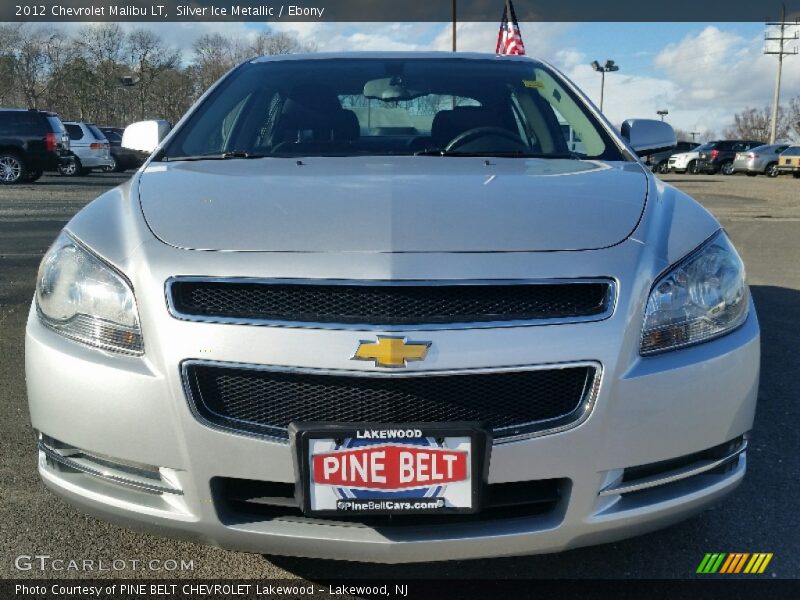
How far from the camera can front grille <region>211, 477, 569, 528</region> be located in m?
1.76

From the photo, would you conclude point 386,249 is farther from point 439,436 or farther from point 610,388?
point 610,388

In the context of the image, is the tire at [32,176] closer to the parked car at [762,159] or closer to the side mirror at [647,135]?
the side mirror at [647,135]

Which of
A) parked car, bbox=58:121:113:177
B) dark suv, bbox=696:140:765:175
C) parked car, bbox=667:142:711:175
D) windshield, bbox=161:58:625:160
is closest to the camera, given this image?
windshield, bbox=161:58:625:160

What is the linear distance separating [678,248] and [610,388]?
47 cm

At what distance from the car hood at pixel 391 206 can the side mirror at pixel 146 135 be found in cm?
75

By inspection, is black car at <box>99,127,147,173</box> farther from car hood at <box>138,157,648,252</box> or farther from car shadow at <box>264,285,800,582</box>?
car shadow at <box>264,285,800,582</box>

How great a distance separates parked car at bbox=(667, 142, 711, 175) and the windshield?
114 feet

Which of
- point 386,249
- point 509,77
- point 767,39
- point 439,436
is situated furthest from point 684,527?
point 767,39

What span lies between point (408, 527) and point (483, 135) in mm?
1752

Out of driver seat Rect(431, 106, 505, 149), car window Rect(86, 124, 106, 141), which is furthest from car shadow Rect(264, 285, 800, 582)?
car window Rect(86, 124, 106, 141)

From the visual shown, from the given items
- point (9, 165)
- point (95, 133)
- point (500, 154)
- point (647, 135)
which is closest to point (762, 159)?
point (95, 133)

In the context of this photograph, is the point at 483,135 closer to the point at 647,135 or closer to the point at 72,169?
the point at 647,135

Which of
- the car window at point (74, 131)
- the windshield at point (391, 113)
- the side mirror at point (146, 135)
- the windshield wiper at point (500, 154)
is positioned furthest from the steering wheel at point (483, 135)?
the car window at point (74, 131)

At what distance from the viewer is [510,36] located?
1416cm
